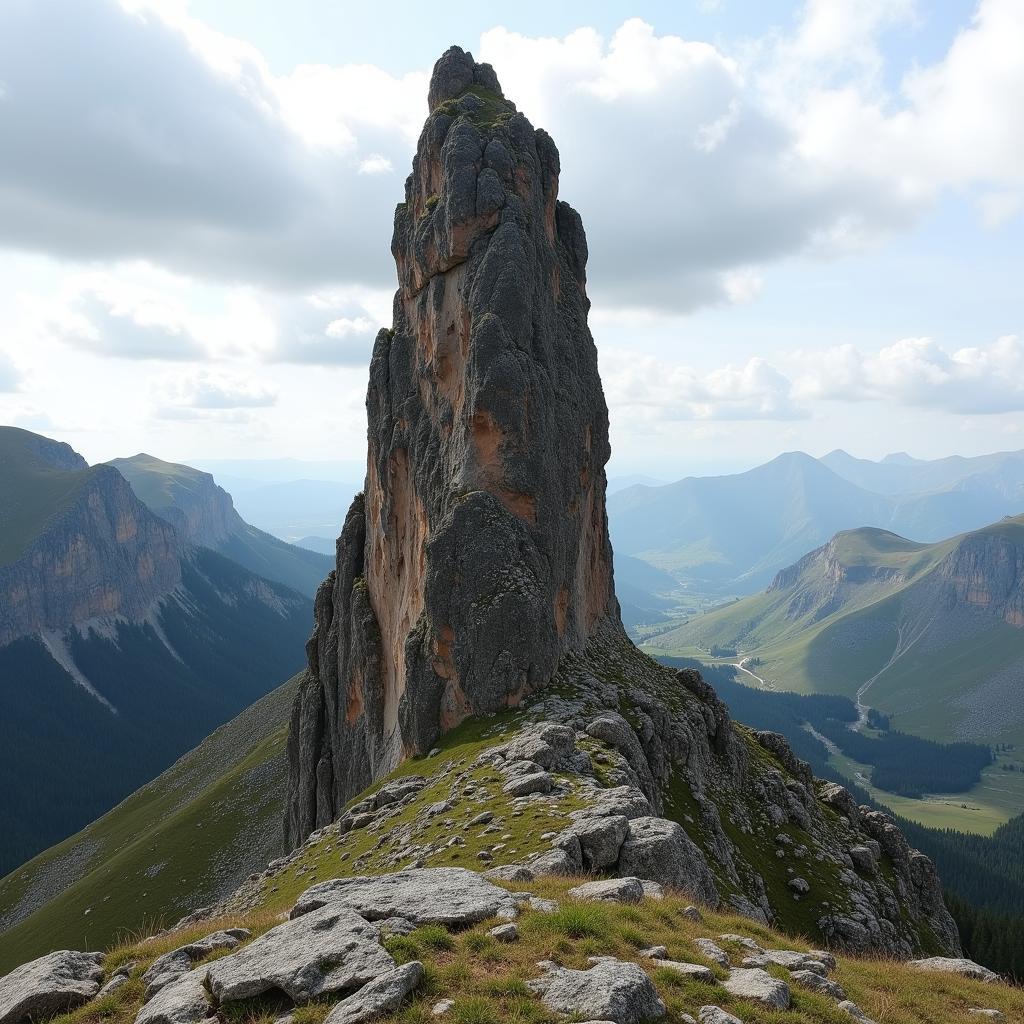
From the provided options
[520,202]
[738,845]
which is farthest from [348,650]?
[520,202]

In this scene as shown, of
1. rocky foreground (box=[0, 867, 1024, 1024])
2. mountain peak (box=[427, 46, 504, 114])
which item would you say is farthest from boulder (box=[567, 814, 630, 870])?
mountain peak (box=[427, 46, 504, 114])

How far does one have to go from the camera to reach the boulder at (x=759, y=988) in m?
13.5

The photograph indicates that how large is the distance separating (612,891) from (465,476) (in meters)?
32.9

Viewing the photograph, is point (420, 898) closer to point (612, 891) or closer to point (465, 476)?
point (612, 891)

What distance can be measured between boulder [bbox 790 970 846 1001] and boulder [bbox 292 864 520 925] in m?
6.41

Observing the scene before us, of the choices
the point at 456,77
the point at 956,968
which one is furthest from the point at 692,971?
the point at 456,77

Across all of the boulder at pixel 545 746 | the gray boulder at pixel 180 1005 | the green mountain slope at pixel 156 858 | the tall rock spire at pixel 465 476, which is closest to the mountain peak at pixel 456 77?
the tall rock spire at pixel 465 476

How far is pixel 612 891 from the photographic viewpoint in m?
18.3

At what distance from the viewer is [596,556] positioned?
6456 cm

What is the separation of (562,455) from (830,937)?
34516 millimetres

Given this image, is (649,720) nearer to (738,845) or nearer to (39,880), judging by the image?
(738,845)

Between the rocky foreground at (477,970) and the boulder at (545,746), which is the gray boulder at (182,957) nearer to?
the rocky foreground at (477,970)

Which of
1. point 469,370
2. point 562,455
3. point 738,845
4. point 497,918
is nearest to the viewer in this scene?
point 497,918

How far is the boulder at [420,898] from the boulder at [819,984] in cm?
641
